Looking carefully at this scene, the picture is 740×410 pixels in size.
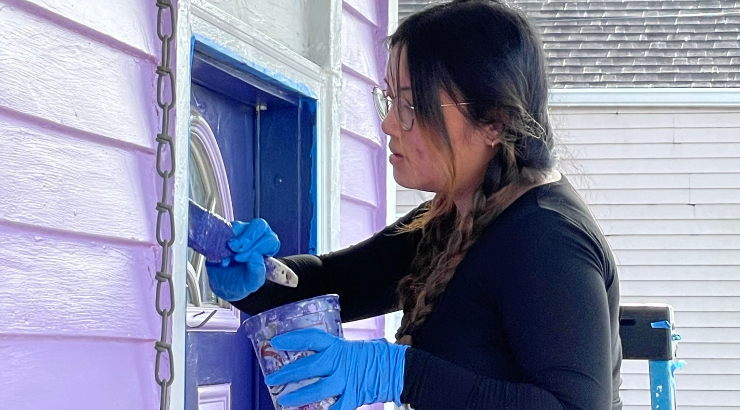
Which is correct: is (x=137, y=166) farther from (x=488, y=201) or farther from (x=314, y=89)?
(x=314, y=89)

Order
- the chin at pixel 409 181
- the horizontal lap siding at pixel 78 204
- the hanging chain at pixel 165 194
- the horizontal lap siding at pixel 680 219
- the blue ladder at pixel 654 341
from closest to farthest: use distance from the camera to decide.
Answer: the horizontal lap siding at pixel 78 204
the hanging chain at pixel 165 194
the chin at pixel 409 181
the blue ladder at pixel 654 341
the horizontal lap siding at pixel 680 219

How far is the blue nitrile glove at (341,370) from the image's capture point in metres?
1.78

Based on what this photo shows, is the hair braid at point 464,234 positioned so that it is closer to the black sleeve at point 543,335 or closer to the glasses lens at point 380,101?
the black sleeve at point 543,335

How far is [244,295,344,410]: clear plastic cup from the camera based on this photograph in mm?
1794

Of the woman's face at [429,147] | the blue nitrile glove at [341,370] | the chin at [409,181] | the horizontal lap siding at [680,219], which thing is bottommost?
the blue nitrile glove at [341,370]

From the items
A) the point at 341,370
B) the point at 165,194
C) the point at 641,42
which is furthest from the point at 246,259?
the point at 641,42

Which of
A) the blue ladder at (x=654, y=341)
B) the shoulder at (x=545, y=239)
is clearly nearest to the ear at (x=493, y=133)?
the shoulder at (x=545, y=239)

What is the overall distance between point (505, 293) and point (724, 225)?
256 inches

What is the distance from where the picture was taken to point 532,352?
5.67 ft

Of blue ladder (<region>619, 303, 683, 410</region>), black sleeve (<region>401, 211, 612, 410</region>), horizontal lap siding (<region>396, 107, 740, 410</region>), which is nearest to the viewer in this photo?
black sleeve (<region>401, 211, 612, 410</region>)

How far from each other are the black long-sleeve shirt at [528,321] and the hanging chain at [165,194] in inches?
18.6

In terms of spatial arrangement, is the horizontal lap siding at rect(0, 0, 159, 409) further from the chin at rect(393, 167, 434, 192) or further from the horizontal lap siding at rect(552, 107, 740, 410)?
the horizontal lap siding at rect(552, 107, 740, 410)

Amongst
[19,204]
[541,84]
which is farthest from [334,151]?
[19,204]

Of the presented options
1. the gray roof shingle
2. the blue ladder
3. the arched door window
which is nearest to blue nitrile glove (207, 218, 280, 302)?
the arched door window
